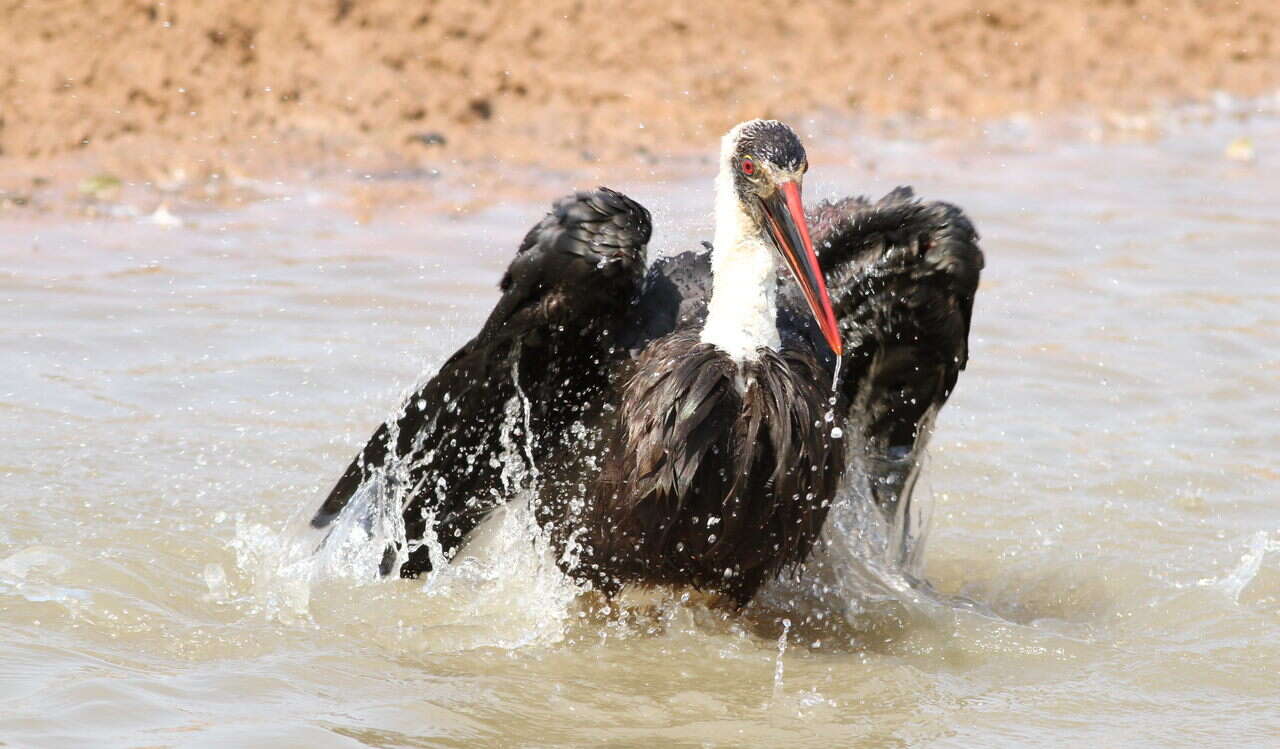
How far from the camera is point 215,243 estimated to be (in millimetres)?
8797

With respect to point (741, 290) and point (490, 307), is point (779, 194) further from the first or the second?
point (490, 307)

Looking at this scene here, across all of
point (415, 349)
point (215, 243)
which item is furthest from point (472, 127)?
point (415, 349)

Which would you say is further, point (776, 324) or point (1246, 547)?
point (1246, 547)

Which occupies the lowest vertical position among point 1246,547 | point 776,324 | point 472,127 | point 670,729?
point 670,729

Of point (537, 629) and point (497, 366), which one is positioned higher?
point (497, 366)

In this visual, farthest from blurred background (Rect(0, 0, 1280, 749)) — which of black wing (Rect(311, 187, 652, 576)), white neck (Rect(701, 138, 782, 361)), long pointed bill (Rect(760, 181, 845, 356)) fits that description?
long pointed bill (Rect(760, 181, 845, 356))

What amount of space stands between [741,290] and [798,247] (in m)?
0.20

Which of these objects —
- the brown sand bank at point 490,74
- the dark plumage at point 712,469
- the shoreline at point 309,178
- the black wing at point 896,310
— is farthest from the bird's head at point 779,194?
the brown sand bank at point 490,74

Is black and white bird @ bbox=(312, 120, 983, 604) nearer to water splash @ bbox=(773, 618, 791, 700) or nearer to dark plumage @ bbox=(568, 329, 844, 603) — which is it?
dark plumage @ bbox=(568, 329, 844, 603)

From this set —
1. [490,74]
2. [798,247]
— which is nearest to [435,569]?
[798,247]

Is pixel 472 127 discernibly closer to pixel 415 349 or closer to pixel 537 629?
pixel 415 349

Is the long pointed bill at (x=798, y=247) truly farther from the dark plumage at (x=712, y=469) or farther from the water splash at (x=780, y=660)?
the water splash at (x=780, y=660)

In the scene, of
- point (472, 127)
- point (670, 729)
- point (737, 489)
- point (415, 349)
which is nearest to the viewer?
point (670, 729)

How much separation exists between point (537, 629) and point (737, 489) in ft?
2.52
